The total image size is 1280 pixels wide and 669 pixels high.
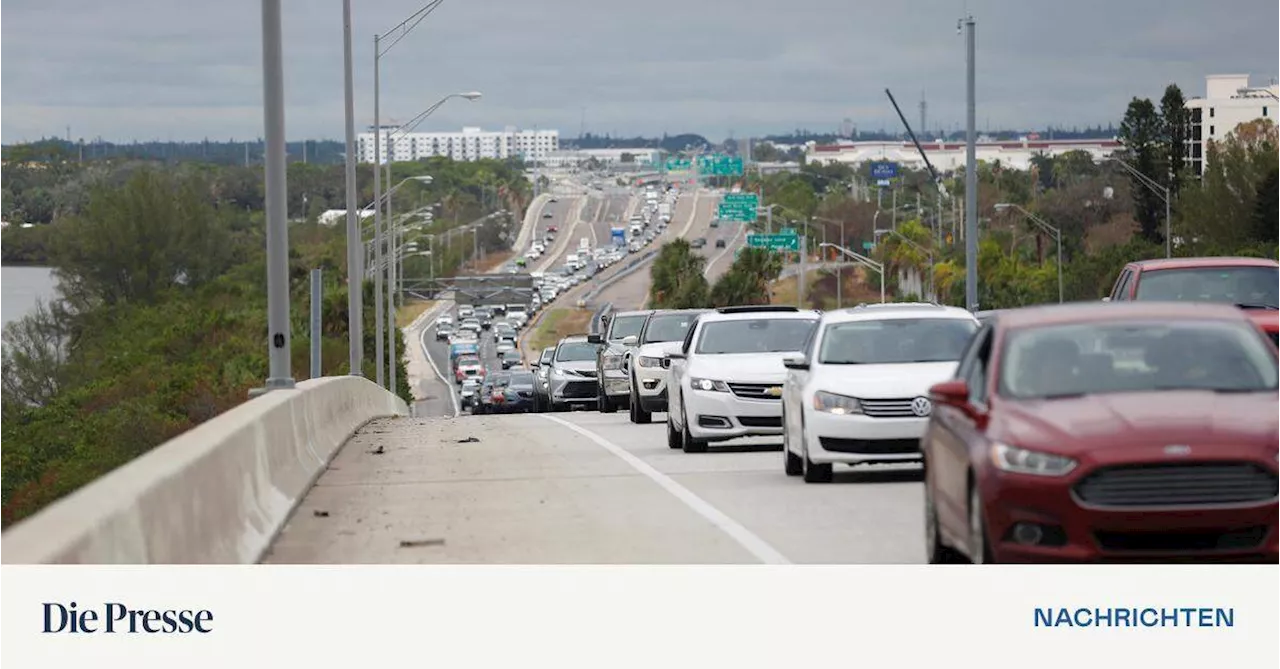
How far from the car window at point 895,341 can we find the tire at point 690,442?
4280 millimetres

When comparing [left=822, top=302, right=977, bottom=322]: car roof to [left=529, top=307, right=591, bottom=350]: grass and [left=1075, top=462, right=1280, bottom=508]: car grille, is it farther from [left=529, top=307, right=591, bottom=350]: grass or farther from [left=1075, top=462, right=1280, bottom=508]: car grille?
[left=529, top=307, right=591, bottom=350]: grass

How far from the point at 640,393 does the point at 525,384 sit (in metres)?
30.1

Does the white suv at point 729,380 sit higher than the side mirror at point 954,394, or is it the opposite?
the side mirror at point 954,394

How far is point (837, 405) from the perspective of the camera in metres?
19.0

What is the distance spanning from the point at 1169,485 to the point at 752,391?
13709 millimetres

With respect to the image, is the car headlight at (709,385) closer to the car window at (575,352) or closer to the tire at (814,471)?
the tire at (814,471)

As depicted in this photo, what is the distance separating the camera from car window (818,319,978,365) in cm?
2012

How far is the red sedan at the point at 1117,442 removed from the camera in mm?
10570

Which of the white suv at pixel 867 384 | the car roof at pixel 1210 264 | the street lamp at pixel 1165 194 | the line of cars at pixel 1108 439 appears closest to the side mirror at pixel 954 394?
the line of cars at pixel 1108 439

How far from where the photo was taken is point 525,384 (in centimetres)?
6353

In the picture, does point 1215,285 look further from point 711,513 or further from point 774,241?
point 774,241

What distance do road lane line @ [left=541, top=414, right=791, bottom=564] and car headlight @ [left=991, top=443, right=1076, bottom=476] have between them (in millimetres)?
2683

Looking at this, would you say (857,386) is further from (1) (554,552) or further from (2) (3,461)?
(2) (3,461)
